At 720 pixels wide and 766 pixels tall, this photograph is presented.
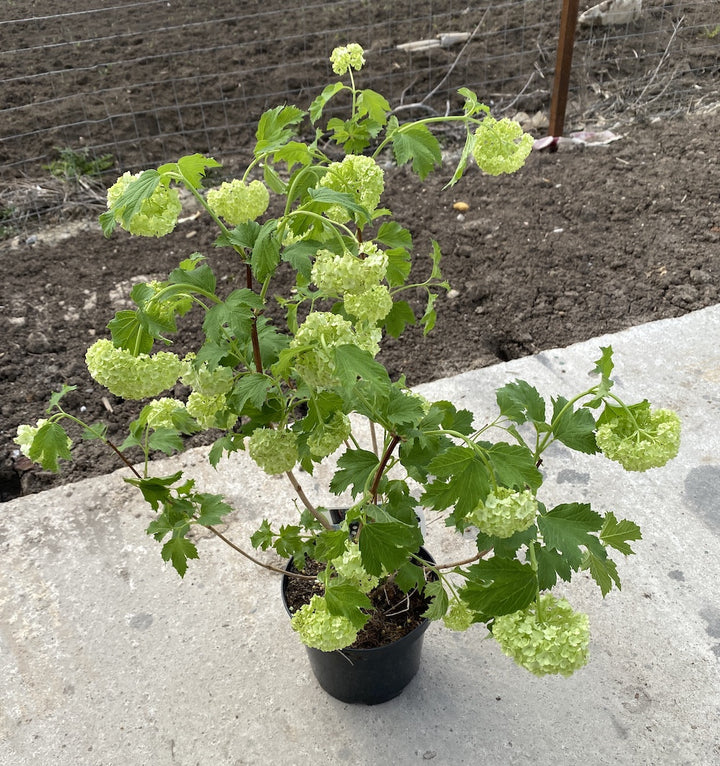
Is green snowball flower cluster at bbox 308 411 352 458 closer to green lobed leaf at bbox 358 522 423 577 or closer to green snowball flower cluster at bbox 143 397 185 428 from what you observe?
green lobed leaf at bbox 358 522 423 577

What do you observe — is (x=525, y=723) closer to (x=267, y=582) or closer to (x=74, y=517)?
(x=267, y=582)

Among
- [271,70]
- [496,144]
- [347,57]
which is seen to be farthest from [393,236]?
[271,70]

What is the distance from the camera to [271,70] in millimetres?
6004

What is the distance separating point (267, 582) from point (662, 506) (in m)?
1.42

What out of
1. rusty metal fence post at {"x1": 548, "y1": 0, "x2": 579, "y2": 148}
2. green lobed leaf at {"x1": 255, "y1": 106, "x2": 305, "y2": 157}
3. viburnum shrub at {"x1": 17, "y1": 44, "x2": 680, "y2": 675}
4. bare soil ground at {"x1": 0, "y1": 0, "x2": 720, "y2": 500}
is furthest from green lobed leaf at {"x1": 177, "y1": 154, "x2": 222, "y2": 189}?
rusty metal fence post at {"x1": 548, "y1": 0, "x2": 579, "y2": 148}

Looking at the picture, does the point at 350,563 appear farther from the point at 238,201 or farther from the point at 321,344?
the point at 238,201

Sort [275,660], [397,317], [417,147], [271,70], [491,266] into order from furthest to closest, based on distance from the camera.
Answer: [271,70], [491,266], [275,660], [397,317], [417,147]

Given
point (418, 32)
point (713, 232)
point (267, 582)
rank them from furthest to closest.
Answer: point (418, 32), point (713, 232), point (267, 582)

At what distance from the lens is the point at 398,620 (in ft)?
7.06

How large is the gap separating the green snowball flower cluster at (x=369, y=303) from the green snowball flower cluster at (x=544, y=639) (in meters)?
0.64

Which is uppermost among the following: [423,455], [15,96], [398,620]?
[423,455]

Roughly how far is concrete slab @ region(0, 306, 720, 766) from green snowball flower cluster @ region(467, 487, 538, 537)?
1.03 m

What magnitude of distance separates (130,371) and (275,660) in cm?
128

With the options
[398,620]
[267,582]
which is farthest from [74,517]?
[398,620]
